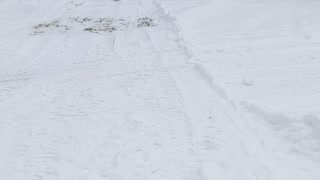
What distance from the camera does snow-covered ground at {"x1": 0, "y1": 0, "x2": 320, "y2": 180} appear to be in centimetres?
459

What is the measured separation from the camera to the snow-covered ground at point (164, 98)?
459 cm

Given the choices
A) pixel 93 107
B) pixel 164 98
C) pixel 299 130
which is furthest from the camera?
pixel 164 98

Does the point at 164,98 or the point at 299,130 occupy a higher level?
the point at 299,130

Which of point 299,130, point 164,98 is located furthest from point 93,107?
point 299,130

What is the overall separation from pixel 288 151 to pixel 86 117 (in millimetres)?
2643

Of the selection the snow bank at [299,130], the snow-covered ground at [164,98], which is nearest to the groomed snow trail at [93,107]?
the snow-covered ground at [164,98]

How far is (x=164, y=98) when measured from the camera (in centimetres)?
631

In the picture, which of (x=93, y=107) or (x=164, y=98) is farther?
(x=164, y=98)

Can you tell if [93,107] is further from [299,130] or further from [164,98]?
[299,130]

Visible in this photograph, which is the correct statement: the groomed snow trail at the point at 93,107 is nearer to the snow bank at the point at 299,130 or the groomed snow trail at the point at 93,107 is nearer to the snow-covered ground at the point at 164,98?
the snow-covered ground at the point at 164,98

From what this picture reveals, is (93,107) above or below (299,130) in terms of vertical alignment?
below

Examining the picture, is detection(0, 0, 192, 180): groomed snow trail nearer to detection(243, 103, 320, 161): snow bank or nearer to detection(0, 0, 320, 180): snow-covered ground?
detection(0, 0, 320, 180): snow-covered ground

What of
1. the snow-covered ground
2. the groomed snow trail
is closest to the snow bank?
the snow-covered ground

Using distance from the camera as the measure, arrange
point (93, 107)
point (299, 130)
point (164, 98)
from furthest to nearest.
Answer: point (164, 98)
point (93, 107)
point (299, 130)
